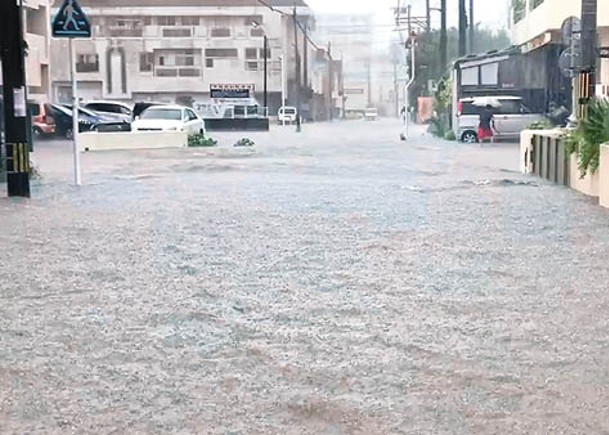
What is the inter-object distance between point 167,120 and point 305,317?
31.5 m

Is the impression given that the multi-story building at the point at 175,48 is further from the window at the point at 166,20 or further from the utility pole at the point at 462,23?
the utility pole at the point at 462,23

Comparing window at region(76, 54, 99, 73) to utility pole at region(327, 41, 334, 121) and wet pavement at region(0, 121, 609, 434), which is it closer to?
utility pole at region(327, 41, 334, 121)

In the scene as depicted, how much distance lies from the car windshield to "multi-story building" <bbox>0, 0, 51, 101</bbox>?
7.21 metres

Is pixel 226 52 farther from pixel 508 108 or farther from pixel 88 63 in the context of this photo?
pixel 508 108

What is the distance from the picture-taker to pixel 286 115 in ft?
223

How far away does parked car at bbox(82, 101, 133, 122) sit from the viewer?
4470 centimetres

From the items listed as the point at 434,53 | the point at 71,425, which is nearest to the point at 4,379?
the point at 71,425

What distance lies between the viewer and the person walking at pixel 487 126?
38875mm

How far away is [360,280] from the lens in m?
8.24

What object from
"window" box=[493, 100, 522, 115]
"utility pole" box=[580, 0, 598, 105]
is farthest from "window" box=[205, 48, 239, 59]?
"utility pole" box=[580, 0, 598, 105]

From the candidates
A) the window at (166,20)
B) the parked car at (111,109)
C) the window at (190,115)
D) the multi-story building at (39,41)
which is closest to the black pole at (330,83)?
the window at (166,20)

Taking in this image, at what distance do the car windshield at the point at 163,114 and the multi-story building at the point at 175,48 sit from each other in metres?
29.1

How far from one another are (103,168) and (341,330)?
17.7 m

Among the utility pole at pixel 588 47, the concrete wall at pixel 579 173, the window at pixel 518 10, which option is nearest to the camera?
the concrete wall at pixel 579 173
